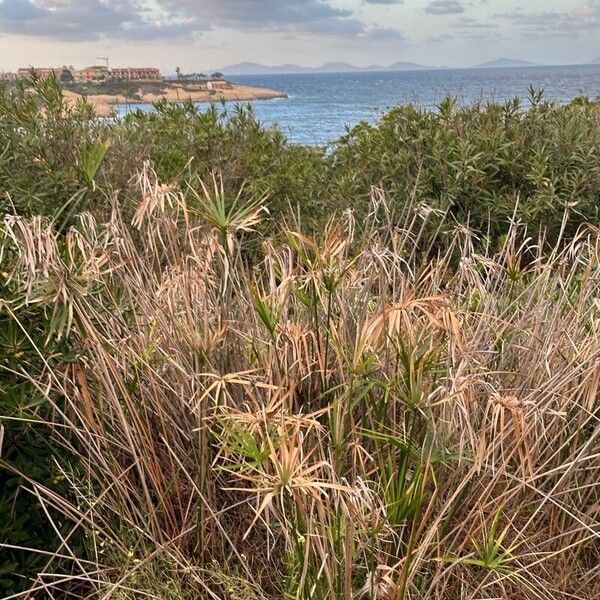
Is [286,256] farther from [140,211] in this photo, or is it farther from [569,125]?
[569,125]

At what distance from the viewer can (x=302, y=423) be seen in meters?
1.96

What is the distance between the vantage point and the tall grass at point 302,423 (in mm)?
2090

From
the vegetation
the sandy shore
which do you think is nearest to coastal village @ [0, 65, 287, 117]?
the sandy shore

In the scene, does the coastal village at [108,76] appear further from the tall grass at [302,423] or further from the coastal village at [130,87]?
the tall grass at [302,423]

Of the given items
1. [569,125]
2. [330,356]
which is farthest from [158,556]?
[569,125]

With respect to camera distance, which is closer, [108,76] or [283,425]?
[283,425]

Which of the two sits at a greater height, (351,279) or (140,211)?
(140,211)

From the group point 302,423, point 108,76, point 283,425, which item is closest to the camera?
point 283,425

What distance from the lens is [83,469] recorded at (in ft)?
8.05

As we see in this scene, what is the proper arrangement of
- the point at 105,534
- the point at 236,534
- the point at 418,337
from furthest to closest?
→ the point at 236,534 < the point at 105,534 < the point at 418,337

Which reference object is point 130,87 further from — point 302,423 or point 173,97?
point 302,423

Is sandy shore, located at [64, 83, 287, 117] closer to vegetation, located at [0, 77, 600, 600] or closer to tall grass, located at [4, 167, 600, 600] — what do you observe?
vegetation, located at [0, 77, 600, 600]

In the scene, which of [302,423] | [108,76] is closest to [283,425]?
[302,423]

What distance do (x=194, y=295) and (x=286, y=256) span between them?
53 cm
